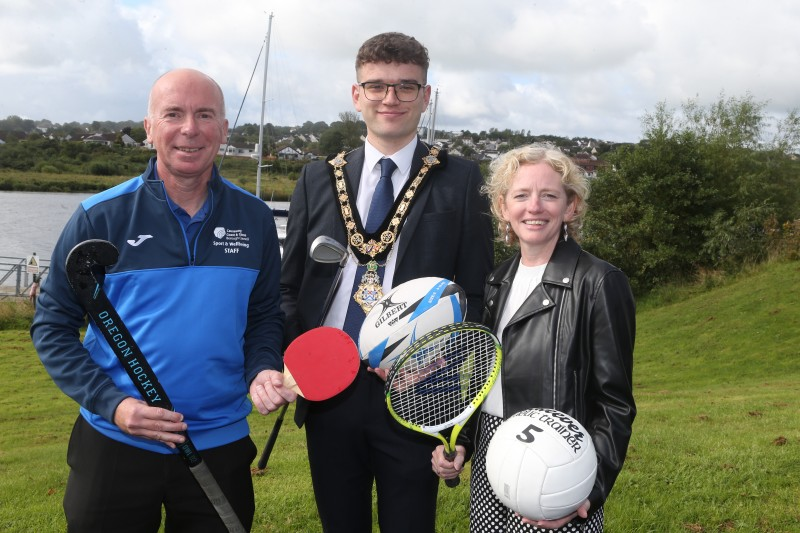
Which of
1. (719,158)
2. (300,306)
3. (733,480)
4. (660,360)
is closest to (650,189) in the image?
(719,158)

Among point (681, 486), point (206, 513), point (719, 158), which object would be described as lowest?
point (681, 486)

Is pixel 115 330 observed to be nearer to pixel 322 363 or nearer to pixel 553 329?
pixel 322 363

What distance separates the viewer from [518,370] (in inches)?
121

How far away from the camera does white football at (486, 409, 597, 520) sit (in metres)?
2.64

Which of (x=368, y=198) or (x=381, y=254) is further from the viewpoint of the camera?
(x=368, y=198)

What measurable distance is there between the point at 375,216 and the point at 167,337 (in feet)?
3.95

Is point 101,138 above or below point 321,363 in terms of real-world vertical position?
above

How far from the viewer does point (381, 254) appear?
3498 mm

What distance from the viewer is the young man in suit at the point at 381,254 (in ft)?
11.1

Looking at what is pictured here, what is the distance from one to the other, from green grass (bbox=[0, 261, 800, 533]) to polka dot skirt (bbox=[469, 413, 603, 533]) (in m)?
2.24

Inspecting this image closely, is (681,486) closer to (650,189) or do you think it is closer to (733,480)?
(733,480)

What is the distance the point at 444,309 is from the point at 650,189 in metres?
32.7

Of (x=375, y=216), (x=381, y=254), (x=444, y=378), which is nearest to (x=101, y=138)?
(x=375, y=216)

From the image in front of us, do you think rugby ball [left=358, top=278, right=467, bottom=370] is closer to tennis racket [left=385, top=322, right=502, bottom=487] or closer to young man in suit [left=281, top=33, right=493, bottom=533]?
tennis racket [left=385, top=322, right=502, bottom=487]
